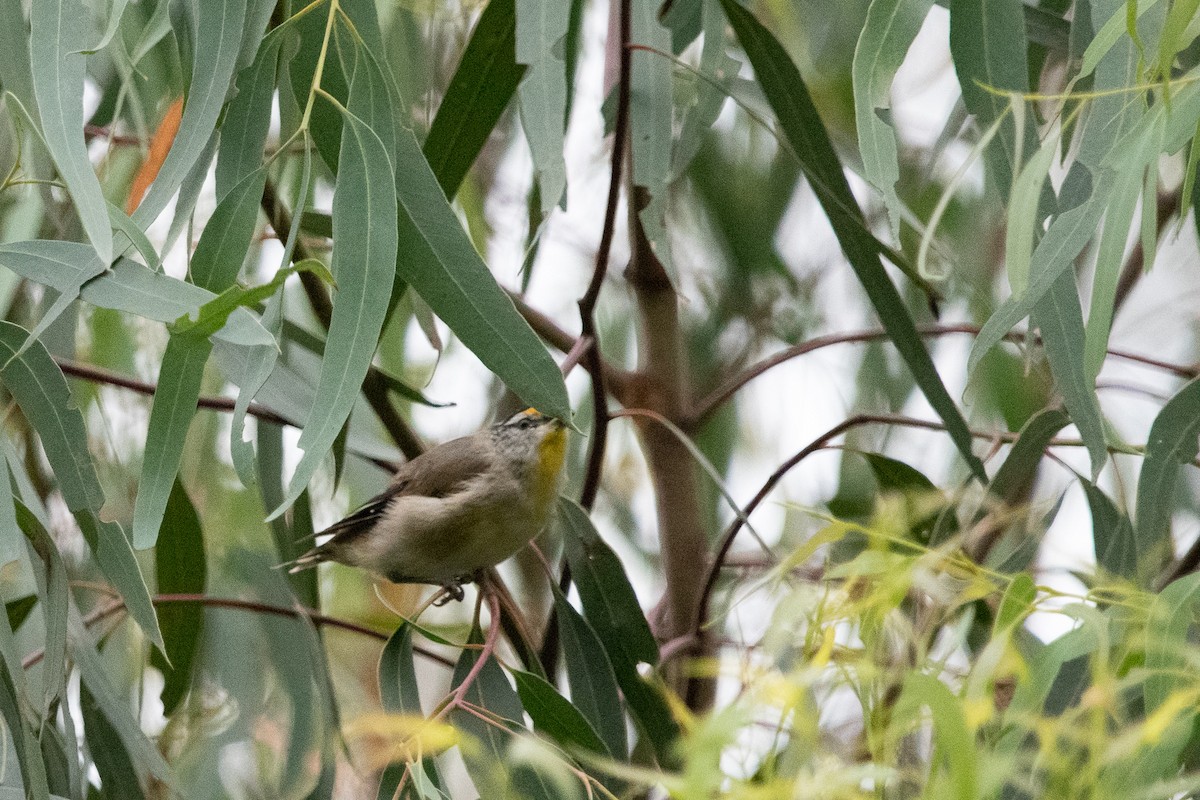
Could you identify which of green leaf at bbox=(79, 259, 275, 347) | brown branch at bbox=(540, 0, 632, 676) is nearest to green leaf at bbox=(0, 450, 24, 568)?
green leaf at bbox=(79, 259, 275, 347)

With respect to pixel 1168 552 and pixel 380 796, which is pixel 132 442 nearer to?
pixel 380 796

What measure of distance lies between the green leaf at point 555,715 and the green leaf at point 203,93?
67 cm

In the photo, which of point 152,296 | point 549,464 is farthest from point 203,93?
point 549,464

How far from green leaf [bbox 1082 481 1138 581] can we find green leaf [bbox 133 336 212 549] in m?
1.08

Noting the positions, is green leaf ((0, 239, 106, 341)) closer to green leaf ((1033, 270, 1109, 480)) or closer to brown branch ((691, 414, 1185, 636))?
brown branch ((691, 414, 1185, 636))

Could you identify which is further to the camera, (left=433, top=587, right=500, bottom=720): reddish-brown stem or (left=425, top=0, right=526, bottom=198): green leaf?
(left=425, top=0, right=526, bottom=198): green leaf

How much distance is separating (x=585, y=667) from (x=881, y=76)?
0.85 metres

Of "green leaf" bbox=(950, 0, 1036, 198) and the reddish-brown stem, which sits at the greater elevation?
"green leaf" bbox=(950, 0, 1036, 198)

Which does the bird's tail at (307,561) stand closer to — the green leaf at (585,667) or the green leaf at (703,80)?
the green leaf at (585,667)

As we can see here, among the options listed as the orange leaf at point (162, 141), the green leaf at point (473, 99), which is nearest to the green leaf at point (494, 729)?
the green leaf at point (473, 99)

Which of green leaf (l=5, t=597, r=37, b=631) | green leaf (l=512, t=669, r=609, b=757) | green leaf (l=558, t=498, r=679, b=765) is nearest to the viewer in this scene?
green leaf (l=512, t=669, r=609, b=757)

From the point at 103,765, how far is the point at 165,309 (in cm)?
78

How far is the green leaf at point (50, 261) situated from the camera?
55.4 inches

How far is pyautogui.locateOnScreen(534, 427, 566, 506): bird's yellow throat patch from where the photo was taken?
7.88ft
